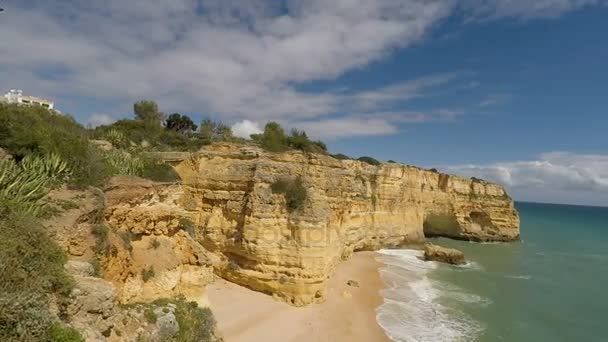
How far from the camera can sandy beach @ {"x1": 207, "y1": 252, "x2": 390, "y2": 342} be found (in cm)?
1405

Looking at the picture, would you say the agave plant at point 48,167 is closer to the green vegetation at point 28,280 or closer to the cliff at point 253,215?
the cliff at point 253,215

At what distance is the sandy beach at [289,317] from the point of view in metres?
14.0

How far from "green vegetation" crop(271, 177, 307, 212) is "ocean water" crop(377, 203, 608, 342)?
21.0ft

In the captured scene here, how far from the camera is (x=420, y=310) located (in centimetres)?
1841

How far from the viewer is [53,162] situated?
9570mm

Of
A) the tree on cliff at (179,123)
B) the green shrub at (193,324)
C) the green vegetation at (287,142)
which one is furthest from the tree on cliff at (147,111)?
the green shrub at (193,324)

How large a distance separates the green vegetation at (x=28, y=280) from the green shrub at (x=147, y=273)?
3.26 m

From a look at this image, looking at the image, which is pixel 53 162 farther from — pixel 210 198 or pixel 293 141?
pixel 293 141

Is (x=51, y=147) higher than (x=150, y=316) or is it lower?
higher

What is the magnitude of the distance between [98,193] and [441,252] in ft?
90.5

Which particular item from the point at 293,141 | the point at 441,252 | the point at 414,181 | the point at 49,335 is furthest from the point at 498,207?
the point at 49,335

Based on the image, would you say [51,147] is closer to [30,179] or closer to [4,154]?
[4,154]

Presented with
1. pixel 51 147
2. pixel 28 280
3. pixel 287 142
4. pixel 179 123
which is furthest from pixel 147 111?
pixel 28 280

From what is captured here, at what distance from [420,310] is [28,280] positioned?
675 inches
